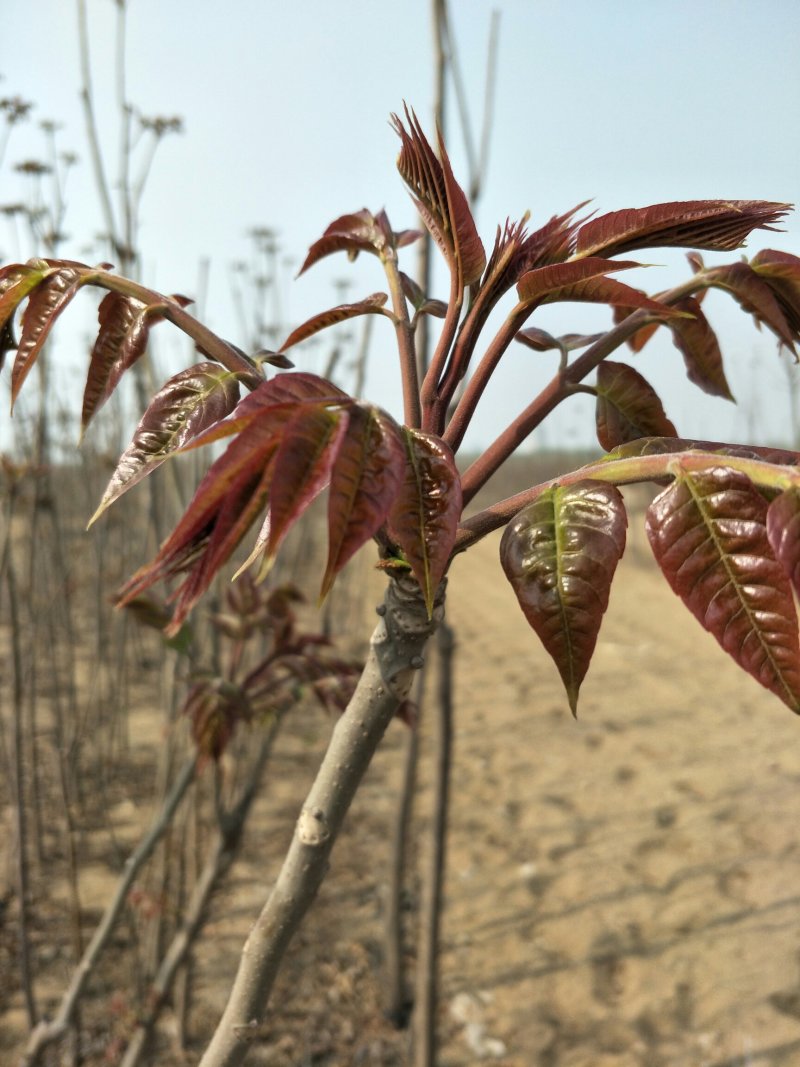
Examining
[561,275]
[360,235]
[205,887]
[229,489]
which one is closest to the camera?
[229,489]

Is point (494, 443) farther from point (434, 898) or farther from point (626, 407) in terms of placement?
point (434, 898)

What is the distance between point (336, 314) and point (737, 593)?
0.43 m

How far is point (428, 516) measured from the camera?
0.52m

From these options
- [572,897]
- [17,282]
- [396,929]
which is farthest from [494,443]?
[572,897]

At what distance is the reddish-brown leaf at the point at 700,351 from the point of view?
84 centimetres

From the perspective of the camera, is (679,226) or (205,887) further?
(205,887)

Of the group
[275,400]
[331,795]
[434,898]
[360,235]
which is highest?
[360,235]

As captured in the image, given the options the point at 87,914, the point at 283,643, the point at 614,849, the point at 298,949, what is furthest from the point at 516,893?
the point at 283,643

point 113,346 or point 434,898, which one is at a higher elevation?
point 113,346

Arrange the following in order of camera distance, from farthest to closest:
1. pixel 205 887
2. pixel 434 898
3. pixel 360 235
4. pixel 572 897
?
pixel 572 897 < pixel 434 898 < pixel 205 887 < pixel 360 235

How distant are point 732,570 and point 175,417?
0.43 meters

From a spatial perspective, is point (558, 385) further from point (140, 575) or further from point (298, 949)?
point (298, 949)

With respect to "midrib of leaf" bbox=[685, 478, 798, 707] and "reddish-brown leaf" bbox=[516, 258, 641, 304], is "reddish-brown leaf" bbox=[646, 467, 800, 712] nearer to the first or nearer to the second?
"midrib of leaf" bbox=[685, 478, 798, 707]

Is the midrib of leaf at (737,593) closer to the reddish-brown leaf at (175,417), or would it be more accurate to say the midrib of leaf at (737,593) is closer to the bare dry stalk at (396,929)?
the reddish-brown leaf at (175,417)
